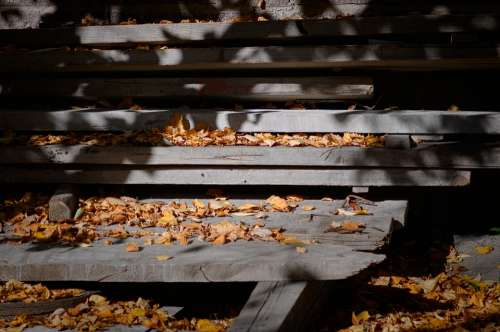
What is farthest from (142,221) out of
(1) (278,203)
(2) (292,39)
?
(2) (292,39)

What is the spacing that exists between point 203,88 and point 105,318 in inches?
97.0

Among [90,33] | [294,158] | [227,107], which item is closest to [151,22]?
[90,33]

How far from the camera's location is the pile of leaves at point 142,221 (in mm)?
5055

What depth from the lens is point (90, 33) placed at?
633 cm

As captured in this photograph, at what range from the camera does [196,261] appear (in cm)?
448

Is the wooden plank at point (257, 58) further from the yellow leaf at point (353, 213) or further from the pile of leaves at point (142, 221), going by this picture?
the yellow leaf at point (353, 213)

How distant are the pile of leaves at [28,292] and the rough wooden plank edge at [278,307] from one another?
1.36 m

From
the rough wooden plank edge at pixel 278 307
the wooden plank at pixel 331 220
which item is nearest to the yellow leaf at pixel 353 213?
the wooden plank at pixel 331 220

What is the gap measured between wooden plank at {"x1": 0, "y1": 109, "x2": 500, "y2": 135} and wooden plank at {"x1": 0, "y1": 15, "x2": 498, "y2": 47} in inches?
25.3

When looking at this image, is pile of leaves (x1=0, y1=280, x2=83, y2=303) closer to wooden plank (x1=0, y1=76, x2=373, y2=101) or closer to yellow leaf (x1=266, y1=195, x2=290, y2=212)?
yellow leaf (x1=266, y1=195, x2=290, y2=212)

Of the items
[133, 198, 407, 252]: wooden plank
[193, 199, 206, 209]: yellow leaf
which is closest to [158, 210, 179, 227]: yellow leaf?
[133, 198, 407, 252]: wooden plank

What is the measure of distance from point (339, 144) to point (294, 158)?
1.31 feet

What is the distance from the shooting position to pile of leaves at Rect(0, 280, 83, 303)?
4594mm

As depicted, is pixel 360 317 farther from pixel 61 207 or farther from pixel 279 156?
pixel 61 207
